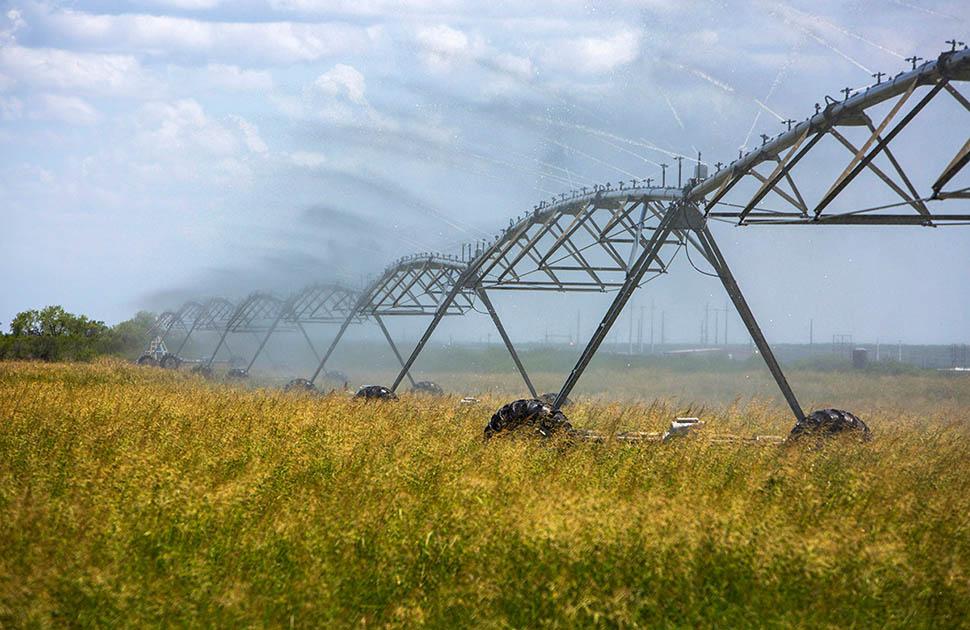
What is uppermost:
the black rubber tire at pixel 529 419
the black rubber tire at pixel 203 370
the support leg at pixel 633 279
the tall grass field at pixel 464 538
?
the support leg at pixel 633 279

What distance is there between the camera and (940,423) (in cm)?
1631

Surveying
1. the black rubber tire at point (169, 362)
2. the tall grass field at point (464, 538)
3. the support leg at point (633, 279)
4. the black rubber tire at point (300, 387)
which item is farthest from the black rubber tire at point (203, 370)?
the tall grass field at point (464, 538)

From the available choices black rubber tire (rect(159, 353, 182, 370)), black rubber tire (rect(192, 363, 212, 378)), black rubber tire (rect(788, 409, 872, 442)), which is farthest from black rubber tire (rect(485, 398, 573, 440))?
black rubber tire (rect(159, 353, 182, 370))

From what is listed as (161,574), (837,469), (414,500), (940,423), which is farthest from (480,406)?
(161,574)

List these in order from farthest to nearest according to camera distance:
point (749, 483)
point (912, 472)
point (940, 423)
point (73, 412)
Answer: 1. point (940, 423)
2. point (73, 412)
3. point (912, 472)
4. point (749, 483)

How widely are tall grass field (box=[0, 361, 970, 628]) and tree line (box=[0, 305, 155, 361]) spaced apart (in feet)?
113

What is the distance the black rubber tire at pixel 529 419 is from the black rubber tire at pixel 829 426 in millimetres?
3198

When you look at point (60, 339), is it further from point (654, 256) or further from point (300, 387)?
point (654, 256)

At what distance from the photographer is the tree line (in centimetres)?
4172

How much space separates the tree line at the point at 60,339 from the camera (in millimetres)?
41716

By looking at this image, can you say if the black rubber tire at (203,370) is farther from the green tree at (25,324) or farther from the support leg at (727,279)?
the support leg at (727,279)

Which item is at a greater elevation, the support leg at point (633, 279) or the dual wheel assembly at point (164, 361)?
the support leg at point (633, 279)

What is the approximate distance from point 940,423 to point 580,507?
11.7m

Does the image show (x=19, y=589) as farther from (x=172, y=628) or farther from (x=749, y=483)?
(x=749, y=483)
